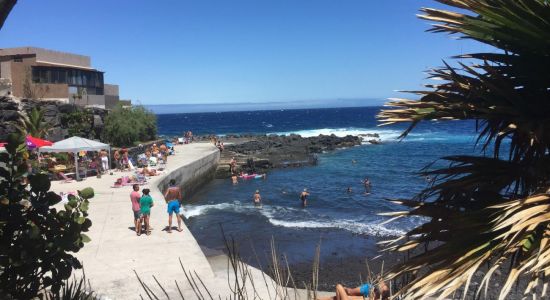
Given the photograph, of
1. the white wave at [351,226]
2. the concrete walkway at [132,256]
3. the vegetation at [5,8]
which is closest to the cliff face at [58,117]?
the concrete walkway at [132,256]

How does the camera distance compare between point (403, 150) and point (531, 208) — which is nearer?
point (531, 208)

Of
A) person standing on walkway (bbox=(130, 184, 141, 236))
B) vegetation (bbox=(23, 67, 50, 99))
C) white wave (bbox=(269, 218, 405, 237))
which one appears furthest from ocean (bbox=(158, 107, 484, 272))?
vegetation (bbox=(23, 67, 50, 99))

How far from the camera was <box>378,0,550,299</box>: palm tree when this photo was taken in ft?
6.91

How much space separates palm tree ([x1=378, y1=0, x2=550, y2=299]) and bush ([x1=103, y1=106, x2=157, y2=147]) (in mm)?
28615

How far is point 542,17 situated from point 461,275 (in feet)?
4.52

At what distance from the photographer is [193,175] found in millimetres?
27766

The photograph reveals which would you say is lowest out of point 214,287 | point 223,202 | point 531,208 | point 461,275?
point 223,202

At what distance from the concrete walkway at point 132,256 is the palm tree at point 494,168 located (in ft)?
17.2

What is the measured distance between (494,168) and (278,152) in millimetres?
44474

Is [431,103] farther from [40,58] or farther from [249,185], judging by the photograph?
[40,58]

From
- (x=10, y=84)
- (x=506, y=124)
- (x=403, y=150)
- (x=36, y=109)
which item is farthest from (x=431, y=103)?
(x=403, y=150)

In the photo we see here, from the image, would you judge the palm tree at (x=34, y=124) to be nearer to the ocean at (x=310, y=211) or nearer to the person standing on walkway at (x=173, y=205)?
the ocean at (x=310, y=211)

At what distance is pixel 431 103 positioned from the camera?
3.06m

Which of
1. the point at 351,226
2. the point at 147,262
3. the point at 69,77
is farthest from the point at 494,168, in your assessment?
the point at 69,77
